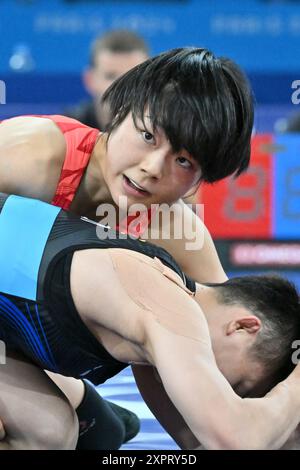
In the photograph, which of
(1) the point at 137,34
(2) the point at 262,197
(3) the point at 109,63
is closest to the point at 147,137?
(2) the point at 262,197

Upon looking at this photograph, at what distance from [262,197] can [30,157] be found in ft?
9.70

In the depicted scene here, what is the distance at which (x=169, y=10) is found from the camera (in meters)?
7.97

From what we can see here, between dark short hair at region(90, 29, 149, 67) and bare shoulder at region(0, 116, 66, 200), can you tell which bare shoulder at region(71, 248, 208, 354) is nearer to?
bare shoulder at region(0, 116, 66, 200)

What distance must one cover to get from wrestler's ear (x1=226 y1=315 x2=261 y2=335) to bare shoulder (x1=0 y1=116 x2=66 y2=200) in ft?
2.20

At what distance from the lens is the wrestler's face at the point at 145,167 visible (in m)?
2.37

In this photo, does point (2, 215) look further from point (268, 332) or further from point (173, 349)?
point (268, 332)

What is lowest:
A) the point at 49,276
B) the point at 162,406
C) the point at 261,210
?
the point at 261,210

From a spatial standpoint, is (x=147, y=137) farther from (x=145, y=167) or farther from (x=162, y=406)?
(x=162, y=406)

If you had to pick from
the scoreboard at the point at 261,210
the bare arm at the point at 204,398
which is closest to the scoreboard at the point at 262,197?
the scoreboard at the point at 261,210

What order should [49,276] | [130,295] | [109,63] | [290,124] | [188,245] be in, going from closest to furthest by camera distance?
1. [130,295]
2. [49,276]
3. [188,245]
4. [109,63]
5. [290,124]

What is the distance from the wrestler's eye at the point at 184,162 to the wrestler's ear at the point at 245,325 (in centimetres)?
47

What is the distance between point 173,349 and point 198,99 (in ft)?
2.54

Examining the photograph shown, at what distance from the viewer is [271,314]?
224 cm

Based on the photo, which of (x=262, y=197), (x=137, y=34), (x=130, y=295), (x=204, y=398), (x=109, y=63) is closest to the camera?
(x=204, y=398)
